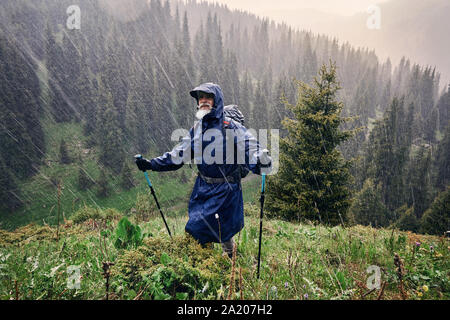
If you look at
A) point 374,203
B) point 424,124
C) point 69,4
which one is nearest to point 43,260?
point 374,203

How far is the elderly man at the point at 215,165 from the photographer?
372 cm

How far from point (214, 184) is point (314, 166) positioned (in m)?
9.61

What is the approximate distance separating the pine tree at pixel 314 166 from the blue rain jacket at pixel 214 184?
8.45 m

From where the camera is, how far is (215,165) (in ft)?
12.5

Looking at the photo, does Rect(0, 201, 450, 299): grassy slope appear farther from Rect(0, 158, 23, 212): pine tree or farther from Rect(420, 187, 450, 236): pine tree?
Rect(0, 158, 23, 212): pine tree

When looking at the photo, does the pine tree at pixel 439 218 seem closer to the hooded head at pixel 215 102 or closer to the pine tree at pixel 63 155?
the hooded head at pixel 215 102

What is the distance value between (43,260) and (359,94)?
4646 inches

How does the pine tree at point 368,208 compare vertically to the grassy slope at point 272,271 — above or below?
below

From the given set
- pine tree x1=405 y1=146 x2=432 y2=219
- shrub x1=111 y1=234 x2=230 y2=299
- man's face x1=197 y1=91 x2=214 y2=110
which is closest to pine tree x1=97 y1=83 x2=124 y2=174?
man's face x1=197 y1=91 x2=214 y2=110

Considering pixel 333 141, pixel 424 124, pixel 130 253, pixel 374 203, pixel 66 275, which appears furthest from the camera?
pixel 424 124

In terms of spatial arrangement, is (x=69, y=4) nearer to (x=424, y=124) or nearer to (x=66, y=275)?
(x=66, y=275)

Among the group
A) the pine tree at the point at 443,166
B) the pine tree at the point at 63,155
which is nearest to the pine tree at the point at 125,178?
the pine tree at the point at 63,155

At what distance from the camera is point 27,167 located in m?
44.4

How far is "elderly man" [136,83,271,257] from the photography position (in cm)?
372
